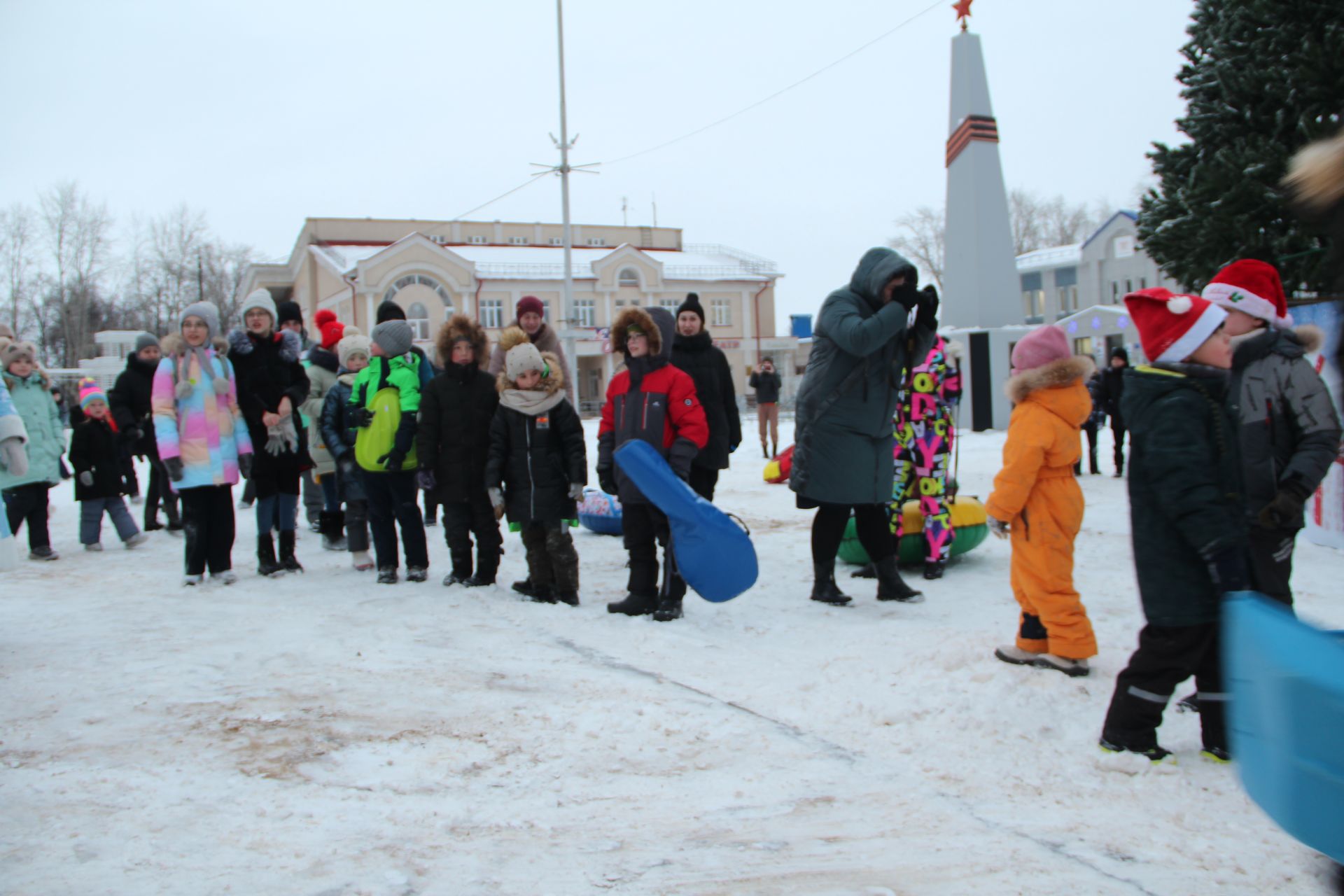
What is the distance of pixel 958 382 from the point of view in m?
6.76

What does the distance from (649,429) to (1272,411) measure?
3.08m

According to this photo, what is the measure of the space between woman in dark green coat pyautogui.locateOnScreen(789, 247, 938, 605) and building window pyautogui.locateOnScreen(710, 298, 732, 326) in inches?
1954

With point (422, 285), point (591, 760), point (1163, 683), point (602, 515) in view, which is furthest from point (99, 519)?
point (422, 285)

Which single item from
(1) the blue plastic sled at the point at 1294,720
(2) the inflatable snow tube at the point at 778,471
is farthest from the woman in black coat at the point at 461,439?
(2) the inflatable snow tube at the point at 778,471

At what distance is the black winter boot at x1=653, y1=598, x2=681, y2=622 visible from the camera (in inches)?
216

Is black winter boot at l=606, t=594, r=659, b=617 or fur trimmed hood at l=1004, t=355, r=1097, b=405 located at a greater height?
fur trimmed hood at l=1004, t=355, r=1097, b=405

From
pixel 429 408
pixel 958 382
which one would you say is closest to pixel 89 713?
pixel 429 408

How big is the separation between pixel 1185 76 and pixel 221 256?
66.2 meters

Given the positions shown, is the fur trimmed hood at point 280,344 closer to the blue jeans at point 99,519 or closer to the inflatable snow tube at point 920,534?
the blue jeans at point 99,519

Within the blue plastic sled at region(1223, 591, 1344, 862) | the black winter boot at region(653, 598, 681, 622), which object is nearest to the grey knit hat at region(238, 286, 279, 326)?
the black winter boot at region(653, 598, 681, 622)

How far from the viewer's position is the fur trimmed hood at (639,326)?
18.3 ft

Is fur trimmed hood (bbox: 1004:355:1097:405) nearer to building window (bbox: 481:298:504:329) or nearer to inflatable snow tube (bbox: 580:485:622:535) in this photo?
inflatable snow tube (bbox: 580:485:622:535)

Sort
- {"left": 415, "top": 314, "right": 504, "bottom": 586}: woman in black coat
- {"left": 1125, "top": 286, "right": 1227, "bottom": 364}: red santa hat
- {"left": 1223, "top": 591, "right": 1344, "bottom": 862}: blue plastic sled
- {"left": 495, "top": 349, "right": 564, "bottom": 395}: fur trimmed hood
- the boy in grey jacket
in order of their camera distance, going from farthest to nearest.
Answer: {"left": 415, "top": 314, "right": 504, "bottom": 586}: woman in black coat, {"left": 495, "top": 349, "right": 564, "bottom": 395}: fur trimmed hood, the boy in grey jacket, {"left": 1125, "top": 286, "right": 1227, "bottom": 364}: red santa hat, {"left": 1223, "top": 591, "right": 1344, "bottom": 862}: blue plastic sled

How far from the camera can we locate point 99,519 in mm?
9125
